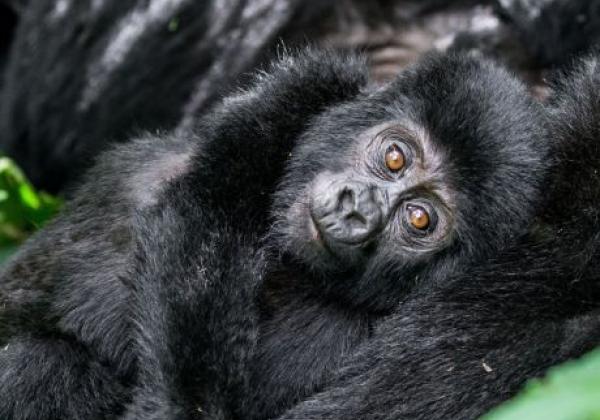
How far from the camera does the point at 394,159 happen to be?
3297mm

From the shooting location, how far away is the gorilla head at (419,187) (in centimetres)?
313

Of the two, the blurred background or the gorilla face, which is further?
the blurred background

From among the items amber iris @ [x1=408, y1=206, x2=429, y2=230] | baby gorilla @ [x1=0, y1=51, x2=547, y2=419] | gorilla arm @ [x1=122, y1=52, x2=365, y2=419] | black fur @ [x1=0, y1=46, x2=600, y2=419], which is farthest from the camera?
amber iris @ [x1=408, y1=206, x2=429, y2=230]

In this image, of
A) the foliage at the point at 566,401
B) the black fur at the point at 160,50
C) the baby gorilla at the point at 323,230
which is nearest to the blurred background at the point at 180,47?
the black fur at the point at 160,50

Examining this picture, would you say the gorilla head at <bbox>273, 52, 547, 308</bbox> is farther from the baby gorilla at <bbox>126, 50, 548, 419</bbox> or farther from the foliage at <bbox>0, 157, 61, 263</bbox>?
the foliage at <bbox>0, 157, 61, 263</bbox>

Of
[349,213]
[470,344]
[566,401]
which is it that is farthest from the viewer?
[349,213]

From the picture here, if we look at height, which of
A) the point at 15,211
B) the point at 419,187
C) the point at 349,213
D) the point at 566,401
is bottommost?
the point at 566,401

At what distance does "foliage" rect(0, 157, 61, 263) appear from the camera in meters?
4.79

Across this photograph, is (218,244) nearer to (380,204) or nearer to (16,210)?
(380,204)

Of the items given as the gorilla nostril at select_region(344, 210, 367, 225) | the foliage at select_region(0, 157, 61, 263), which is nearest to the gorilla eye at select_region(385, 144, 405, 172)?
the gorilla nostril at select_region(344, 210, 367, 225)

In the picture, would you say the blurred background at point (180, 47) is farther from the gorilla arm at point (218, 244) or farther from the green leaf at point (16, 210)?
the gorilla arm at point (218, 244)

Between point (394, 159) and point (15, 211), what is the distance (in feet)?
8.11

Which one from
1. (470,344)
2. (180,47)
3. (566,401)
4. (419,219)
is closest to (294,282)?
(419,219)

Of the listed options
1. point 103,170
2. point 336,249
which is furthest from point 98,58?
point 336,249
